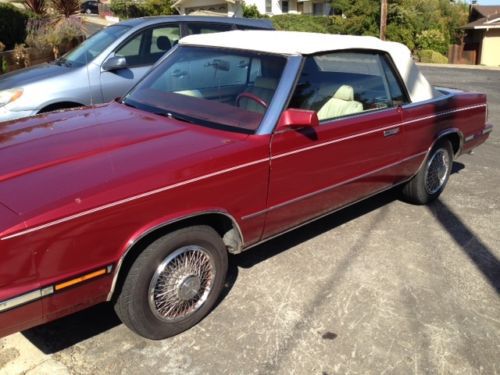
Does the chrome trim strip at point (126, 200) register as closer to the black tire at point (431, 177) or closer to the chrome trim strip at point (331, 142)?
the chrome trim strip at point (331, 142)

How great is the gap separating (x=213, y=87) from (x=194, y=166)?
117 cm

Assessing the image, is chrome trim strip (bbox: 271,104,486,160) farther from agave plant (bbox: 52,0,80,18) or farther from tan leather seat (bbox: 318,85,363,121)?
agave plant (bbox: 52,0,80,18)

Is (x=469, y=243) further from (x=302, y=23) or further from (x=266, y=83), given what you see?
(x=302, y=23)

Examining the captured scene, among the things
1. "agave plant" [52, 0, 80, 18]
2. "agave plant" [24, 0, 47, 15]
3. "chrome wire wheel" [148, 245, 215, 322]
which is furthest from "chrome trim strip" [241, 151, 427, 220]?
"agave plant" [24, 0, 47, 15]

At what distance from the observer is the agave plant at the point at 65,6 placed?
1389 cm

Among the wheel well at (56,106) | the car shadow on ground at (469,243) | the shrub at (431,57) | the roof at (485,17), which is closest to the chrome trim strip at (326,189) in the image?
the car shadow on ground at (469,243)

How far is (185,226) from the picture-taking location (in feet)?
9.61

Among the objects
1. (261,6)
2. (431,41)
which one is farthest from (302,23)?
(431,41)

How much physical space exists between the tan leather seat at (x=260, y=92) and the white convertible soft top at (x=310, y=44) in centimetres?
21

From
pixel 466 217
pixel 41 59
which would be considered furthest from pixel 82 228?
pixel 41 59

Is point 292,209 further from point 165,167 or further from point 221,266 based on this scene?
point 165,167

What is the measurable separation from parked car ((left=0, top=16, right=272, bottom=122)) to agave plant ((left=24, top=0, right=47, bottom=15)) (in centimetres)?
957

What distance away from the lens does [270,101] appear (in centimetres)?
338

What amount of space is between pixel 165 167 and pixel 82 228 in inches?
23.0
